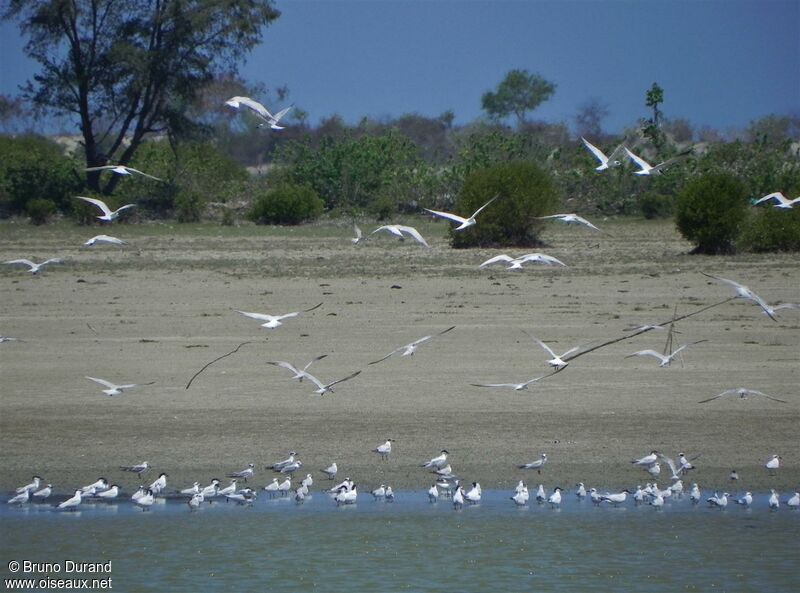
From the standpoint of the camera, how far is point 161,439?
12344 mm

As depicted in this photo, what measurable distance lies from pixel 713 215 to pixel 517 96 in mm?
78832

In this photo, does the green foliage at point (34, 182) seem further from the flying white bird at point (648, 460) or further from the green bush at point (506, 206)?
the flying white bird at point (648, 460)

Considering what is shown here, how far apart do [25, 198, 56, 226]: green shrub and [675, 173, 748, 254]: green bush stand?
2010 centimetres

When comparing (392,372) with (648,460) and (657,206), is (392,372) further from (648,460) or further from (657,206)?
(657,206)

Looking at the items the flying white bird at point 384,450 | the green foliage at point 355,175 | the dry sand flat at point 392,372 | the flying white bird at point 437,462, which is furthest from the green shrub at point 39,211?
the flying white bird at point 437,462

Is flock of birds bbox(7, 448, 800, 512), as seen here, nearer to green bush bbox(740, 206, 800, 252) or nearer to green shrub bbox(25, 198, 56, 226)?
green bush bbox(740, 206, 800, 252)

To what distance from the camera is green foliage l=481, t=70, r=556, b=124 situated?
10469 centimetres

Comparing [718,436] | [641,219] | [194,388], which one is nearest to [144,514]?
[194,388]

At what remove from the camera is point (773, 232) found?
27.8 meters

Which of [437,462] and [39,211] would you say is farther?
[39,211]

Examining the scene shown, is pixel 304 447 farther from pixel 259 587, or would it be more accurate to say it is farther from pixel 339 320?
pixel 339 320

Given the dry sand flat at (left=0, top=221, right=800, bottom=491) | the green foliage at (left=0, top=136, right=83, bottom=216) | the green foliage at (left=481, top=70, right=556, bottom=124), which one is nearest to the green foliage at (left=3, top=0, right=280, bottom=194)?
the green foliage at (left=0, top=136, right=83, bottom=216)

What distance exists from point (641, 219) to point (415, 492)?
31.0m

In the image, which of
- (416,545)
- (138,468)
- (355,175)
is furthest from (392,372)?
(355,175)
